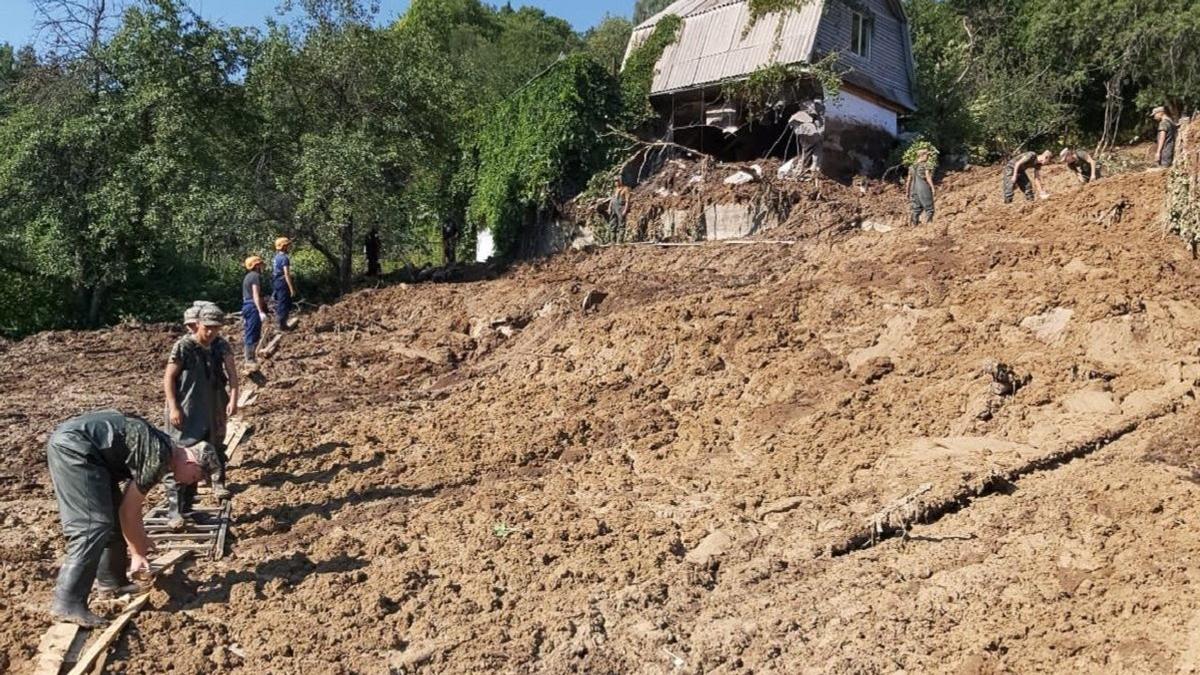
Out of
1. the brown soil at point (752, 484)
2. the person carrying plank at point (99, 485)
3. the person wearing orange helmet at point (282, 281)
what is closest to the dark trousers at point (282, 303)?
the person wearing orange helmet at point (282, 281)

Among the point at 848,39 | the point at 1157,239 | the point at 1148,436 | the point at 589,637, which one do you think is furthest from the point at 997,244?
the point at 848,39

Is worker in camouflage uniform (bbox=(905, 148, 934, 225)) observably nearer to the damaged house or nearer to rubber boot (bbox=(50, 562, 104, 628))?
the damaged house

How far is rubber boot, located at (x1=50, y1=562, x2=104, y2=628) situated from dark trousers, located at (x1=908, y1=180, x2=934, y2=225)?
422 inches

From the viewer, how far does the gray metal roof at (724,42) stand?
17875 millimetres

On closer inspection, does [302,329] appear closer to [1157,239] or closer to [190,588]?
[190,588]

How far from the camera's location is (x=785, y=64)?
17.6 meters

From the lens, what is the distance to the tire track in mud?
206 inches

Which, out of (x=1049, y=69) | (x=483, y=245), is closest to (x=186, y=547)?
(x=483, y=245)

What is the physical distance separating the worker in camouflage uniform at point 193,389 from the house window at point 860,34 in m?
16.8

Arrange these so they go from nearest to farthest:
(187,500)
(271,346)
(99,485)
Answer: (99,485), (187,500), (271,346)

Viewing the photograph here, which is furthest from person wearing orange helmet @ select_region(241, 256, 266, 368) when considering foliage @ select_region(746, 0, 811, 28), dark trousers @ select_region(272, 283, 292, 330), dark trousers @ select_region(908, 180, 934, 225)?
foliage @ select_region(746, 0, 811, 28)

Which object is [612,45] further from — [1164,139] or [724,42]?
[1164,139]

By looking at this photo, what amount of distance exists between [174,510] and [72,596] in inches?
57.4

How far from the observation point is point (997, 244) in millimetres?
8922
